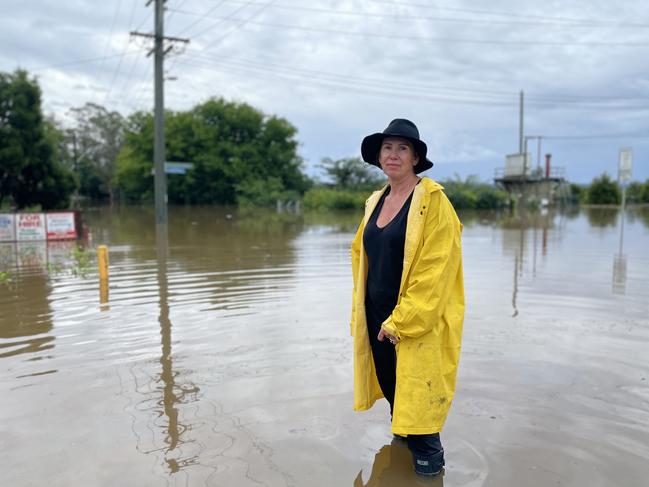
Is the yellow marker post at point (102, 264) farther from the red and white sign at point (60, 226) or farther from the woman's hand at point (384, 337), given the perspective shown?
the red and white sign at point (60, 226)

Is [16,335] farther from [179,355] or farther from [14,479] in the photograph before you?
[14,479]

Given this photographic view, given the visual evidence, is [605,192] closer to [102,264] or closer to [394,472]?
[102,264]

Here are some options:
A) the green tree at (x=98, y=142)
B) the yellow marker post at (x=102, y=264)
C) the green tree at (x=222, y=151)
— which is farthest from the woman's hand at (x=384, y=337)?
the green tree at (x=98, y=142)

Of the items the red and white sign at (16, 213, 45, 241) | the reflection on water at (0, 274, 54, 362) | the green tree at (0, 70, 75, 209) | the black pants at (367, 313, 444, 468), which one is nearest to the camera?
the black pants at (367, 313, 444, 468)

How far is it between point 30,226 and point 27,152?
33.3 ft

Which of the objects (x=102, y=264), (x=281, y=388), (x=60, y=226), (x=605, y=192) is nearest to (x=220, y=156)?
(x=60, y=226)

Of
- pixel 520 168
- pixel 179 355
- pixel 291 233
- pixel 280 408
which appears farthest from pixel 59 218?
pixel 520 168

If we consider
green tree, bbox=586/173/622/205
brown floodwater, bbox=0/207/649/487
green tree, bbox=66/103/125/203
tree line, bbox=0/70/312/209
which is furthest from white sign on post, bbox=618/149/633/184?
green tree, bbox=66/103/125/203

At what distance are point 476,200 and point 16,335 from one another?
4474 cm

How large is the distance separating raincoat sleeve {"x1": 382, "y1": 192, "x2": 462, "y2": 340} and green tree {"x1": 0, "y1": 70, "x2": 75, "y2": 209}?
85.2 feet

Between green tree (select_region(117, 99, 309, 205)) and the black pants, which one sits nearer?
the black pants

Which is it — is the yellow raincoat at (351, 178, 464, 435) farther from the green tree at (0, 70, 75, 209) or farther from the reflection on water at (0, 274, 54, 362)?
the green tree at (0, 70, 75, 209)

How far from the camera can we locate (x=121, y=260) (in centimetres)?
1314

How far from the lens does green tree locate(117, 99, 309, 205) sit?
50312 mm
